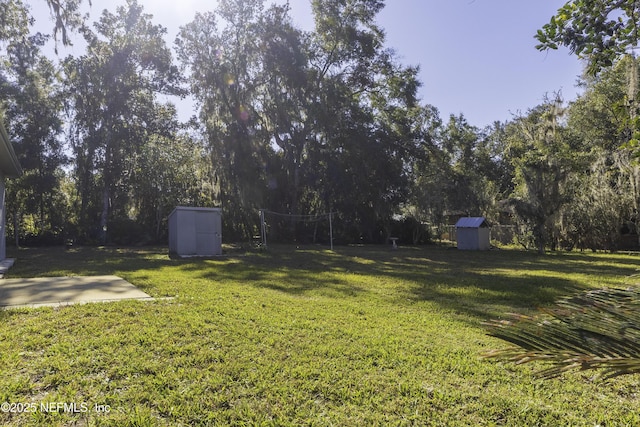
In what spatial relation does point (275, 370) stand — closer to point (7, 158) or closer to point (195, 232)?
point (7, 158)

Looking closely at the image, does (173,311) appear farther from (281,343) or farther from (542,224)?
(542,224)

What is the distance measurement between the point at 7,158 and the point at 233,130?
1214 centimetres

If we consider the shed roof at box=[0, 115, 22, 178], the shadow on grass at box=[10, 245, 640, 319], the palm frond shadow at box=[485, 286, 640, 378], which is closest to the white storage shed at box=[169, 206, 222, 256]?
the shadow on grass at box=[10, 245, 640, 319]

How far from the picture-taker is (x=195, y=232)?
1438 cm

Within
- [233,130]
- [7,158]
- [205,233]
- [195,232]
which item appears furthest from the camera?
[233,130]

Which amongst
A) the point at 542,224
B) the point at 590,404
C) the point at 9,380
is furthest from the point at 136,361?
the point at 542,224

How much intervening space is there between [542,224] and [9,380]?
55.7 feet

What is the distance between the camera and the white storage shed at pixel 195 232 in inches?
556

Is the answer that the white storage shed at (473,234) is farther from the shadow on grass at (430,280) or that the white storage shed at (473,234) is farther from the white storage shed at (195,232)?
the white storage shed at (195,232)

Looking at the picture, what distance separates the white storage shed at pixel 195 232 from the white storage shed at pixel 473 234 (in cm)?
1077

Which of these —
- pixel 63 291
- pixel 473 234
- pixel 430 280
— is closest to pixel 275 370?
pixel 63 291

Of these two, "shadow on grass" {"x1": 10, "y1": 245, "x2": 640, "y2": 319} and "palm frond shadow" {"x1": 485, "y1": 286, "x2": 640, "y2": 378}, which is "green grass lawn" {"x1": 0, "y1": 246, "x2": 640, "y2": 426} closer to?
"palm frond shadow" {"x1": 485, "y1": 286, "x2": 640, "y2": 378}

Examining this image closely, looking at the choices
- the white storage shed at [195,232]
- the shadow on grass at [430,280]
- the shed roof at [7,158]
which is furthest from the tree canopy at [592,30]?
the white storage shed at [195,232]

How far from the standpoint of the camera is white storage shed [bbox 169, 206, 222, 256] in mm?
14133
